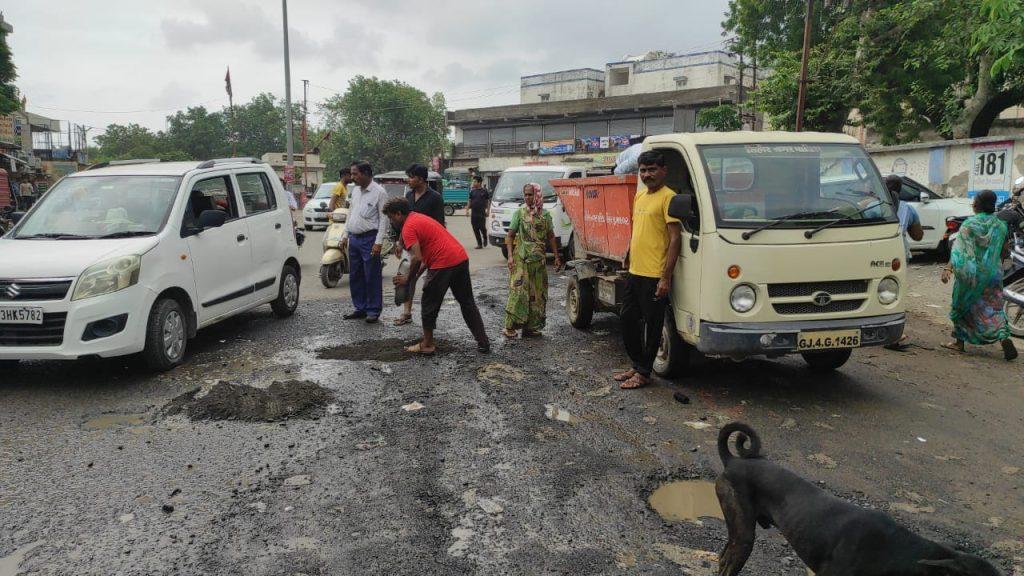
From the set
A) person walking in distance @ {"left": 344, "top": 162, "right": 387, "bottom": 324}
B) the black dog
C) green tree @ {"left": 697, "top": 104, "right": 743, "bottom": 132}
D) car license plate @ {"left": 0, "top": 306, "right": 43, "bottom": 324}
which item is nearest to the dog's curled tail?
the black dog

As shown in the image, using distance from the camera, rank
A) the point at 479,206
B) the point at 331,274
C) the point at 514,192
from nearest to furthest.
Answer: the point at 331,274
the point at 514,192
the point at 479,206

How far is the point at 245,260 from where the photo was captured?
7.84 m

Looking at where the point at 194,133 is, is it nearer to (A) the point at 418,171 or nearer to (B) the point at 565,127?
(B) the point at 565,127

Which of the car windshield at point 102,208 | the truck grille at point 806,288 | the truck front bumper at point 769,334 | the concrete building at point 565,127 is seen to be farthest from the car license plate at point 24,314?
the concrete building at point 565,127

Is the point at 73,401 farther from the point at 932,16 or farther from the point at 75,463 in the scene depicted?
the point at 932,16

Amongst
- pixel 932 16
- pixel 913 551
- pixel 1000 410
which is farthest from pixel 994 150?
pixel 913 551

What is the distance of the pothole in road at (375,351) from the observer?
7.02m

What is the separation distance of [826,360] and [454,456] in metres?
3.65

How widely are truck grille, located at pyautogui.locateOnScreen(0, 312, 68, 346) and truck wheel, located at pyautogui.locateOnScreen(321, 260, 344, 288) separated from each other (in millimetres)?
6070

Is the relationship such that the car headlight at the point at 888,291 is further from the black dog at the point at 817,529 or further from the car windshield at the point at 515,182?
the car windshield at the point at 515,182

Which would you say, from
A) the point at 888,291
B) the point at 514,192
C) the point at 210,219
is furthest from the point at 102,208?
the point at 514,192

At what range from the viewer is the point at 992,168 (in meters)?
15.3

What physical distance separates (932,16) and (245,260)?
19423 mm

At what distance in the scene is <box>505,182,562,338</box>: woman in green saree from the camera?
7919 millimetres
